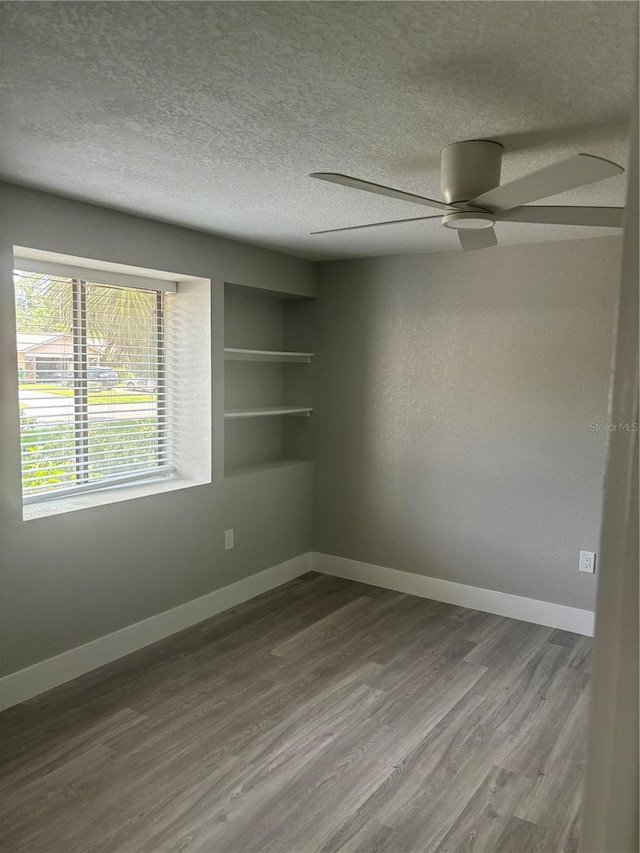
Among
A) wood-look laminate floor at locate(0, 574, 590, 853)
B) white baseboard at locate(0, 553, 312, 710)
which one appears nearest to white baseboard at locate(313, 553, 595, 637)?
wood-look laminate floor at locate(0, 574, 590, 853)

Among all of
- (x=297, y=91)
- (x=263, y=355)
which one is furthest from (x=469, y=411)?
(x=297, y=91)

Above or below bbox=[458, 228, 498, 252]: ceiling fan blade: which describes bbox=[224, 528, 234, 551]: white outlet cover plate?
below

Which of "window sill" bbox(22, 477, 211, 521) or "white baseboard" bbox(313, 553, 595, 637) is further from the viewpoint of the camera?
"white baseboard" bbox(313, 553, 595, 637)

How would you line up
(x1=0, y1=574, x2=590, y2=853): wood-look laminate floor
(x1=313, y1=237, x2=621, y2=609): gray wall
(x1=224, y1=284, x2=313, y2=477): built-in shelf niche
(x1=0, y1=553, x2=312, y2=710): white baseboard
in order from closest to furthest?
(x1=0, y1=574, x2=590, y2=853): wood-look laminate floor
(x1=0, y1=553, x2=312, y2=710): white baseboard
(x1=313, y1=237, x2=621, y2=609): gray wall
(x1=224, y1=284, x2=313, y2=477): built-in shelf niche

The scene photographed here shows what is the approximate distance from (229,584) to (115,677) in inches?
40.6

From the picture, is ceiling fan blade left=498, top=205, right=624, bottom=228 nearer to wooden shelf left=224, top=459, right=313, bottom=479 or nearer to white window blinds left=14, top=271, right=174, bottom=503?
white window blinds left=14, top=271, right=174, bottom=503

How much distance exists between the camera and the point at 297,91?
5.40ft

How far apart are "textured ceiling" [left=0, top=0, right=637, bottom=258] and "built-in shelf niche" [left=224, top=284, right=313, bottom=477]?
1.67 m

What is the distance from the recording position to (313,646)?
3461 millimetres

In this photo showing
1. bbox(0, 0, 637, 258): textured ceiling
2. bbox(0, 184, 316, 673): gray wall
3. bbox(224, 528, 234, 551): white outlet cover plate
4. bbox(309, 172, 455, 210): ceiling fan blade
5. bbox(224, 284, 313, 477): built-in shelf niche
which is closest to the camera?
bbox(0, 0, 637, 258): textured ceiling

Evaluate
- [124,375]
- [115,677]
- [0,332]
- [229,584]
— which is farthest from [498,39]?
[229,584]

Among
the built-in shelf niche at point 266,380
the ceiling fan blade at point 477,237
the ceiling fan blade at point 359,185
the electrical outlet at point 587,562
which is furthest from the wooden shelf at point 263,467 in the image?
the ceiling fan blade at point 359,185

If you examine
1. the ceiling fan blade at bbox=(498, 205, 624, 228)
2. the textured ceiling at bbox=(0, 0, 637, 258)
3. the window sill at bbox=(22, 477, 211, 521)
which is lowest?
the window sill at bbox=(22, 477, 211, 521)

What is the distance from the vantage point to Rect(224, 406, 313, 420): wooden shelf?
403cm
